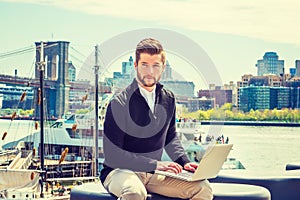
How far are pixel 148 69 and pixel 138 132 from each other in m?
0.23

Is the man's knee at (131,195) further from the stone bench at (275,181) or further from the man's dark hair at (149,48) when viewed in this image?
the stone bench at (275,181)

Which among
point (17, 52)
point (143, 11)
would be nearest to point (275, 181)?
point (143, 11)

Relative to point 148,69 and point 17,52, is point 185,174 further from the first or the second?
point 17,52

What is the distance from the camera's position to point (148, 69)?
2373mm

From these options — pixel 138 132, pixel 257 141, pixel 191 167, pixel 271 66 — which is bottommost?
pixel 257 141

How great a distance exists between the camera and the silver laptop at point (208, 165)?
2.23 m

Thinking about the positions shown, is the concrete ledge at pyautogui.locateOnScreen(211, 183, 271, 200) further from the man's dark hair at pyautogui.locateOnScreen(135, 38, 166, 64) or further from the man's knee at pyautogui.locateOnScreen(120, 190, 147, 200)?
the man's dark hair at pyautogui.locateOnScreen(135, 38, 166, 64)

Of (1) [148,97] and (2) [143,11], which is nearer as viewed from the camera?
(1) [148,97]

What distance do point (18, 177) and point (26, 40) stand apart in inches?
262

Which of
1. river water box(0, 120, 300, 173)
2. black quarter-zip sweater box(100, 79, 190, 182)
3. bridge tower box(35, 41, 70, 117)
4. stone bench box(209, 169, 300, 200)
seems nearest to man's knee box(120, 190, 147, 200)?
black quarter-zip sweater box(100, 79, 190, 182)

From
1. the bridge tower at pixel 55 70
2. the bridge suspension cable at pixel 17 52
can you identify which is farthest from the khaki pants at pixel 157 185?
the bridge suspension cable at pixel 17 52

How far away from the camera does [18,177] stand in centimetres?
1119

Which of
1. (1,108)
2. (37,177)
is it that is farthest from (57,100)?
(37,177)

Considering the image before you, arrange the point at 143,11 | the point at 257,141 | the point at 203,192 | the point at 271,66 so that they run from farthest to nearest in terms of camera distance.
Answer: the point at 257,141 → the point at 271,66 → the point at 143,11 → the point at 203,192
